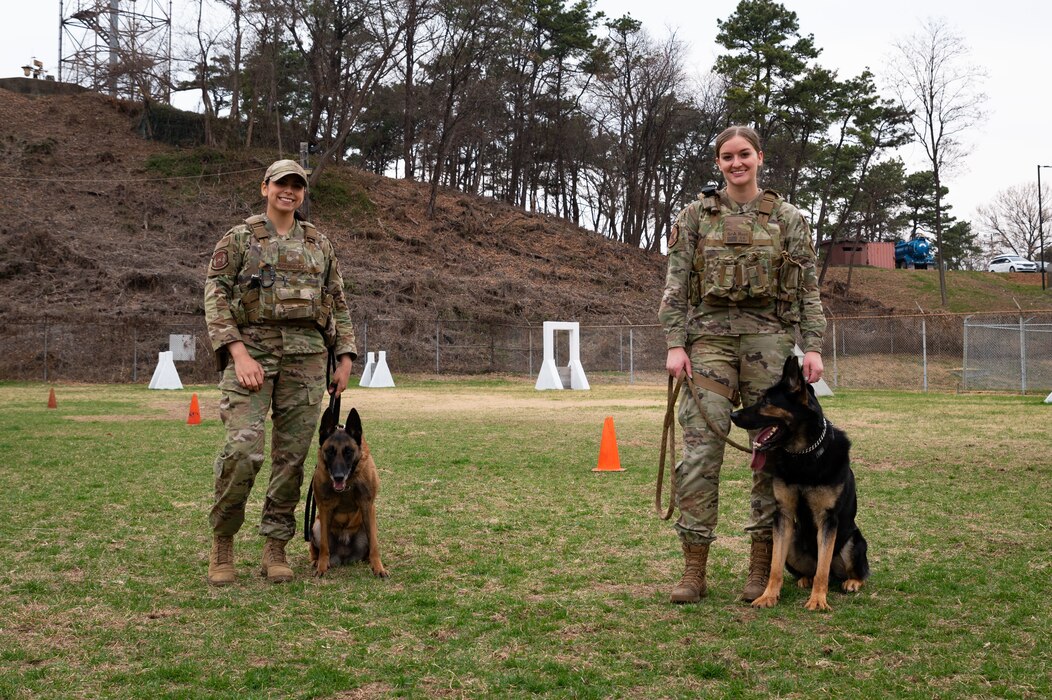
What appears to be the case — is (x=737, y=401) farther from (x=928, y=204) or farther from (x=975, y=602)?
(x=928, y=204)

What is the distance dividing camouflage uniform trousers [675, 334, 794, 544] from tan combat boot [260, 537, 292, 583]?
2244 millimetres

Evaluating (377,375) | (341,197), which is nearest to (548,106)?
(341,197)

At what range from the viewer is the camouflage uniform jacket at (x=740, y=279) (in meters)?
4.56

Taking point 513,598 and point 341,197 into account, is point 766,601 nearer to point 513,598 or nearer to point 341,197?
point 513,598

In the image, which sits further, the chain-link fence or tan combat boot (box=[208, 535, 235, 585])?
the chain-link fence

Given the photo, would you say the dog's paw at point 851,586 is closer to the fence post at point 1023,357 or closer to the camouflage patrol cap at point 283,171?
the camouflage patrol cap at point 283,171

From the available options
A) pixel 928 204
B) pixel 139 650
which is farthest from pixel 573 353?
pixel 928 204

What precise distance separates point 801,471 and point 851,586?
2.79ft

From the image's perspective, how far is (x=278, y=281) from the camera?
502 cm

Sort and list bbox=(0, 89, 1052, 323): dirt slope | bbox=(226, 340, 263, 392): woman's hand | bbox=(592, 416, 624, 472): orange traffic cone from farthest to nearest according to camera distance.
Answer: bbox=(0, 89, 1052, 323): dirt slope → bbox=(592, 416, 624, 472): orange traffic cone → bbox=(226, 340, 263, 392): woman's hand

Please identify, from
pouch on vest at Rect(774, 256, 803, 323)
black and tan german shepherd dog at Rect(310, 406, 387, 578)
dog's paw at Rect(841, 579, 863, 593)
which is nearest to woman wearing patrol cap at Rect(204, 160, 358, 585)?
black and tan german shepherd dog at Rect(310, 406, 387, 578)

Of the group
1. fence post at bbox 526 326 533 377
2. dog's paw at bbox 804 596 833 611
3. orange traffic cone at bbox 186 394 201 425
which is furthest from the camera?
fence post at bbox 526 326 533 377

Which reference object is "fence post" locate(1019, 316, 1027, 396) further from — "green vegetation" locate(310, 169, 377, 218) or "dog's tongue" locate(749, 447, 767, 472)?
"green vegetation" locate(310, 169, 377, 218)

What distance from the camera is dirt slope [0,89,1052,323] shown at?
3634 centimetres
